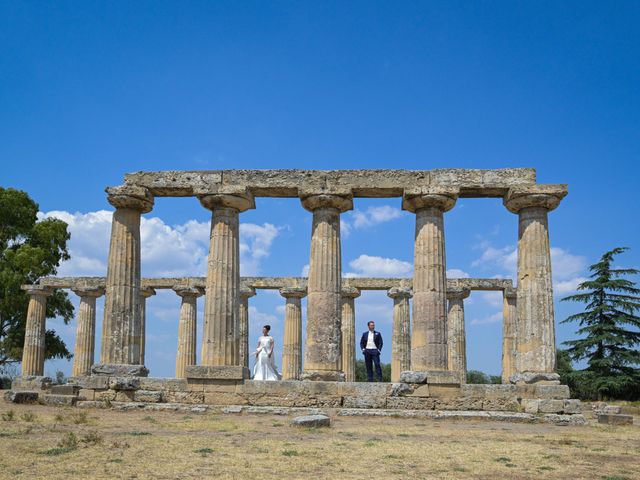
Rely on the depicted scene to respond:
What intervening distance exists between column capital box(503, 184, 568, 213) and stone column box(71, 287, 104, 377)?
26.1 meters

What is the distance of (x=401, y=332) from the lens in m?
36.5

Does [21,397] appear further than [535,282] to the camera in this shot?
Yes

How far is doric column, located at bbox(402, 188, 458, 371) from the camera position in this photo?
22.0 metres

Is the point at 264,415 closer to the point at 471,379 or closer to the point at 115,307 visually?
the point at 115,307

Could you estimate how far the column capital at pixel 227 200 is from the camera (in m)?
23.4

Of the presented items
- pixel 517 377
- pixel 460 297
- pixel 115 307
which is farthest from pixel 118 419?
pixel 460 297

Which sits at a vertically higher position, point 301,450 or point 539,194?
point 539,194

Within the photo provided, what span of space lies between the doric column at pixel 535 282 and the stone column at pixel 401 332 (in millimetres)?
13785

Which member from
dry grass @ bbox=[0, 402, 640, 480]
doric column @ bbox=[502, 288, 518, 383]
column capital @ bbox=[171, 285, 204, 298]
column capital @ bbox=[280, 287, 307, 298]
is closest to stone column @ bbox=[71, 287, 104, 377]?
column capital @ bbox=[171, 285, 204, 298]

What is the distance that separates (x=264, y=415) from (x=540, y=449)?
9375 mm

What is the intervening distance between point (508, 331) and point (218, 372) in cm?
1983

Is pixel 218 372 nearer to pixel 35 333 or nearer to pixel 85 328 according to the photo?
pixel 85 328

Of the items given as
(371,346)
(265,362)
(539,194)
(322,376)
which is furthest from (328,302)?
(539,194)

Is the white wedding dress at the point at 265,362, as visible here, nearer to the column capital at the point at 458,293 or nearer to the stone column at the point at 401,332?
Answer: the stone column at the point at 401,332
